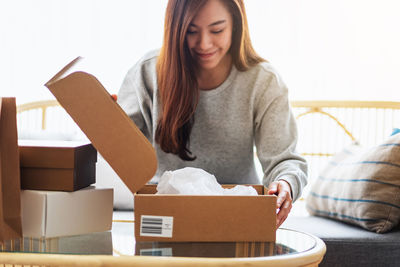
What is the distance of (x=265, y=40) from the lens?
7.98 feet

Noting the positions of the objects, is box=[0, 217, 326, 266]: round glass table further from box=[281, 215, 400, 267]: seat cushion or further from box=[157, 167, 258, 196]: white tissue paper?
box=[281, 215, 400, 267]: seat cushion

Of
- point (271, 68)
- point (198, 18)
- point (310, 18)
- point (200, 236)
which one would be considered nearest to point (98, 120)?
point (200, 236)

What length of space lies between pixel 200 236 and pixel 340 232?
0.94 m

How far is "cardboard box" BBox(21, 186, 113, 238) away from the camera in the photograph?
911 mm

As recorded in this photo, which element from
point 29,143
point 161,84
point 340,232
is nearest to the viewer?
point 29,143

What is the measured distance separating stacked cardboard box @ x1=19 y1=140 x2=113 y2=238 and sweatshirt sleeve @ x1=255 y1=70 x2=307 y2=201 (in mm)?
563

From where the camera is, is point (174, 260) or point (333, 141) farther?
point (333, 141)

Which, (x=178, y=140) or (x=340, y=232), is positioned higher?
(x=178, y=140)

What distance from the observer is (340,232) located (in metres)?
1.67

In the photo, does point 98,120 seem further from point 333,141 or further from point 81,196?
point 333,141

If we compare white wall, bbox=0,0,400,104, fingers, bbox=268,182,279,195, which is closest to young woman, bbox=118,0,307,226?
fingers, bbox=268,182,279,195

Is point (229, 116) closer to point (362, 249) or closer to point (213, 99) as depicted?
point (213, 99)

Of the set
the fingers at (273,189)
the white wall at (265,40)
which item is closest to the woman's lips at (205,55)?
the fingers at (273,189)

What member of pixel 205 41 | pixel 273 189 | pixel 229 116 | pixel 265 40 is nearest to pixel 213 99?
pixel 229 116
